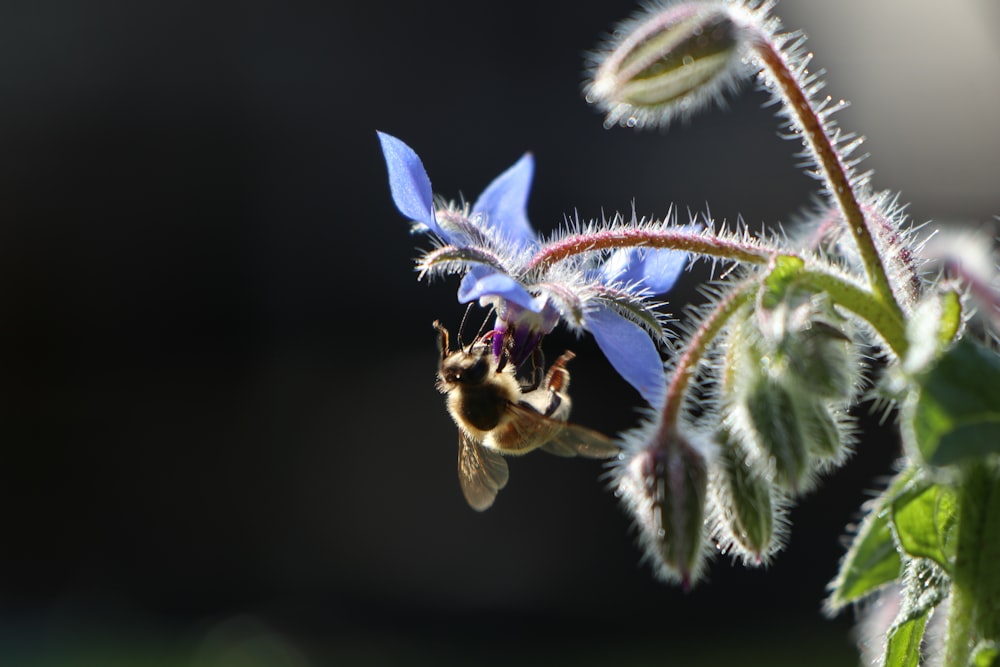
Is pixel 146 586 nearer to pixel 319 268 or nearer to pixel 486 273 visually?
pixel 319 268

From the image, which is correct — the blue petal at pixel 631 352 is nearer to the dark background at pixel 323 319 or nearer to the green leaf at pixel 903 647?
the green leaf at pixel 903 647

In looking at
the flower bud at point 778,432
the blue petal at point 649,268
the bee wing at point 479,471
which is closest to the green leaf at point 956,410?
the flower bud at point 778,432

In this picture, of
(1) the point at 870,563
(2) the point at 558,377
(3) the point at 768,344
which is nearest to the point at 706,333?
(3) the point at 768,344

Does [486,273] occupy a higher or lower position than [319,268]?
lower

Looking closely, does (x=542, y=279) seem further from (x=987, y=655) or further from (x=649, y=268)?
(x=987, y=655)

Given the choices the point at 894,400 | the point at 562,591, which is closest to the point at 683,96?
the point at 894,400

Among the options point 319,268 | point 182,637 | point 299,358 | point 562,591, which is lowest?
point 182,637
